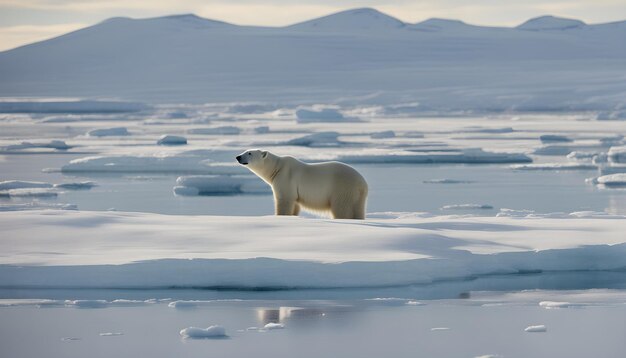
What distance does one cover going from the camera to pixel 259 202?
37.5 feet

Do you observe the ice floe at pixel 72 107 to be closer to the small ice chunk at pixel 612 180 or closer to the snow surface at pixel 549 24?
the small ice chunk at pixel 612 180

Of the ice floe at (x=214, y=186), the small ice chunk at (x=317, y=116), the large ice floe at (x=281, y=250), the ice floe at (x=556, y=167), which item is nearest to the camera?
the large ice floe at (x=281, y=250)

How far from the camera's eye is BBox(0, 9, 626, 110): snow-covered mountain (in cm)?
4941

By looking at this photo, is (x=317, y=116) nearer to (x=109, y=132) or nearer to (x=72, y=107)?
(x=109, y=132)

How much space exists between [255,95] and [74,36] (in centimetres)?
3350

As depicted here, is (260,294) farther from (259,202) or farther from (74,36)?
(74,36)

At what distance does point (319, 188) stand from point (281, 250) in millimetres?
1690

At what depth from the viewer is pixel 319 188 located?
7465mm

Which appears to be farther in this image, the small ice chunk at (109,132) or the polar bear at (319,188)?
the small ice chunk at (109,132)

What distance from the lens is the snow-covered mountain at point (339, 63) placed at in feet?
162

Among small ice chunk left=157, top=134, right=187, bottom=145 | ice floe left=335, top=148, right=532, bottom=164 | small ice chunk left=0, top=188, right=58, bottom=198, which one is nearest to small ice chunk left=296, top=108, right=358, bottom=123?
small ice chunk left=157, top=134, right=187, bottom=145

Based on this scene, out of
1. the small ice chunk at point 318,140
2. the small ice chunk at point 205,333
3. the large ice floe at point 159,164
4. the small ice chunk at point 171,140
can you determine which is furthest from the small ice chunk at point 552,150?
the small ice chunk at point 205,333

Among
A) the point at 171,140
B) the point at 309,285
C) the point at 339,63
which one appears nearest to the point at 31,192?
the point at 309,285

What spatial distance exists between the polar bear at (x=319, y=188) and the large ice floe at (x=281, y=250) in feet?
1.45
